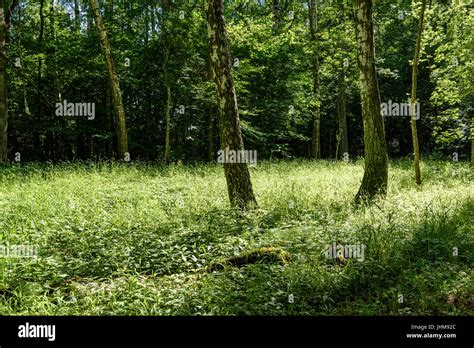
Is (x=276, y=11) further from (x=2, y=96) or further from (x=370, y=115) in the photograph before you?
(x=370, y=115)

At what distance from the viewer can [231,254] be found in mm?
6246

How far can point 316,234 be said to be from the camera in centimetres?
680

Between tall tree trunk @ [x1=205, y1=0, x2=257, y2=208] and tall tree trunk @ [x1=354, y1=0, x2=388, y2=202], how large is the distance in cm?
277

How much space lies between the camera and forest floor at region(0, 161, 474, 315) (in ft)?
15.9

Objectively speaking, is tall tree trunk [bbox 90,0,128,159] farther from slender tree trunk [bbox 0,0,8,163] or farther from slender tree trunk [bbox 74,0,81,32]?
slender tree trunk [bbox 74,0,81,32]

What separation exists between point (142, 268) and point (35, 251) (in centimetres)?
178

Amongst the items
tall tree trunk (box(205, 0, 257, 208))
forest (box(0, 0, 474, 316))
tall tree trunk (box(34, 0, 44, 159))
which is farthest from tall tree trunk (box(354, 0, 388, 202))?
tall tree trunk (box(34, 0, 44, 159))

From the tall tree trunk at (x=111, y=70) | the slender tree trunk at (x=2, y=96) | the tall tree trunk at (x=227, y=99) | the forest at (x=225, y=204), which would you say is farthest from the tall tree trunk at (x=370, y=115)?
the slender tree trunk at (x=2, y=96)

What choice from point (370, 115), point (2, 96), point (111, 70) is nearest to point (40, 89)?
point (2, 96)

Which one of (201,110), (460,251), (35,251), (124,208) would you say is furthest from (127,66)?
(460,251)

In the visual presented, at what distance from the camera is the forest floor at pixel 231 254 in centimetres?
484

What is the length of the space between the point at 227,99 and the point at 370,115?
3.39 m

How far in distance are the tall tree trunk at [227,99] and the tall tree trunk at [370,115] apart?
9.08ft

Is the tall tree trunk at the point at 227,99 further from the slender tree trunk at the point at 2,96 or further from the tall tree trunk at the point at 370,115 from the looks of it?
the slender tree trunk at the point at 2,96
